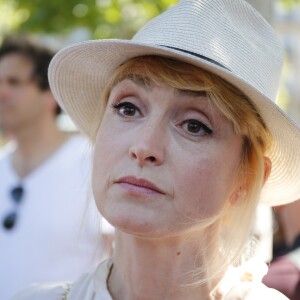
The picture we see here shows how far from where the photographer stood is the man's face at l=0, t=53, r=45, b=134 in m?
4.37

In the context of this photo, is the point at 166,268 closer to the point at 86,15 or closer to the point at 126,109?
the point at 126,109

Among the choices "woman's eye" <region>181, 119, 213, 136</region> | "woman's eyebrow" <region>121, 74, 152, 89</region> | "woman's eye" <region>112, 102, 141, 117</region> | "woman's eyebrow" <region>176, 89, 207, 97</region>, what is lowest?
"woman's eye" <region>112, 102, 141, 117</region>

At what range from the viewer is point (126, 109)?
227 centimetres

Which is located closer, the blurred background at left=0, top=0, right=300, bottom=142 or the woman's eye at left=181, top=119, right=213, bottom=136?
the woman's eye at left=181, top=119, right=213, bottom=136

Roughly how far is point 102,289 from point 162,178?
17.6 inches

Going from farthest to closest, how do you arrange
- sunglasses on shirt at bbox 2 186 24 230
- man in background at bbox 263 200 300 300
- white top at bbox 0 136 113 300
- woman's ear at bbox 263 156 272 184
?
sunglasses on shirt at bbox 2 186 24 230, white top at bbox 0 136 113 300, man in background at bbox 263 200 300 300, woman's ear at bbox 263 156 272 184

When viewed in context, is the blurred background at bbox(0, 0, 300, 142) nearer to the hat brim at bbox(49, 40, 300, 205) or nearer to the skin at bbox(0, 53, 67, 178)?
the skin at bbox(0, 53, 67, 178)

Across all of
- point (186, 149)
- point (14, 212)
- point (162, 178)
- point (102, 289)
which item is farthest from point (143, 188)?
point (14, 212)

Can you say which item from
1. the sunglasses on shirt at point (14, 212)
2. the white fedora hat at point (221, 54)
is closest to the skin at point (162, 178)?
the white fedora hat at point (221, 54)

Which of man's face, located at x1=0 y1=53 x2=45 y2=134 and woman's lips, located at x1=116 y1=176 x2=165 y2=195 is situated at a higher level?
woman's lips, located at x1=116 y1=176 x2=165 y2=195

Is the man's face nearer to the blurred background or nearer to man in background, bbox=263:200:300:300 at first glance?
the blurred background

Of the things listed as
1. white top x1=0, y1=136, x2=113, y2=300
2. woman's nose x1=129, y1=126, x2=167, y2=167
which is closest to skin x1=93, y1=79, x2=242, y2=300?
woman's nose x1=129, y1=126, x2=167, y2=167

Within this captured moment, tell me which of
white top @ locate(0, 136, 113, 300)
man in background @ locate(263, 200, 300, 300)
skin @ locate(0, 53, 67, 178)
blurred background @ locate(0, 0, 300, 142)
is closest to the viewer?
man in background @ locate(263, 200, 300, 300)

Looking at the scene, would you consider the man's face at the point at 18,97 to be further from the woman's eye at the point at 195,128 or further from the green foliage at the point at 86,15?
the woman's eye at the point at 195,128
